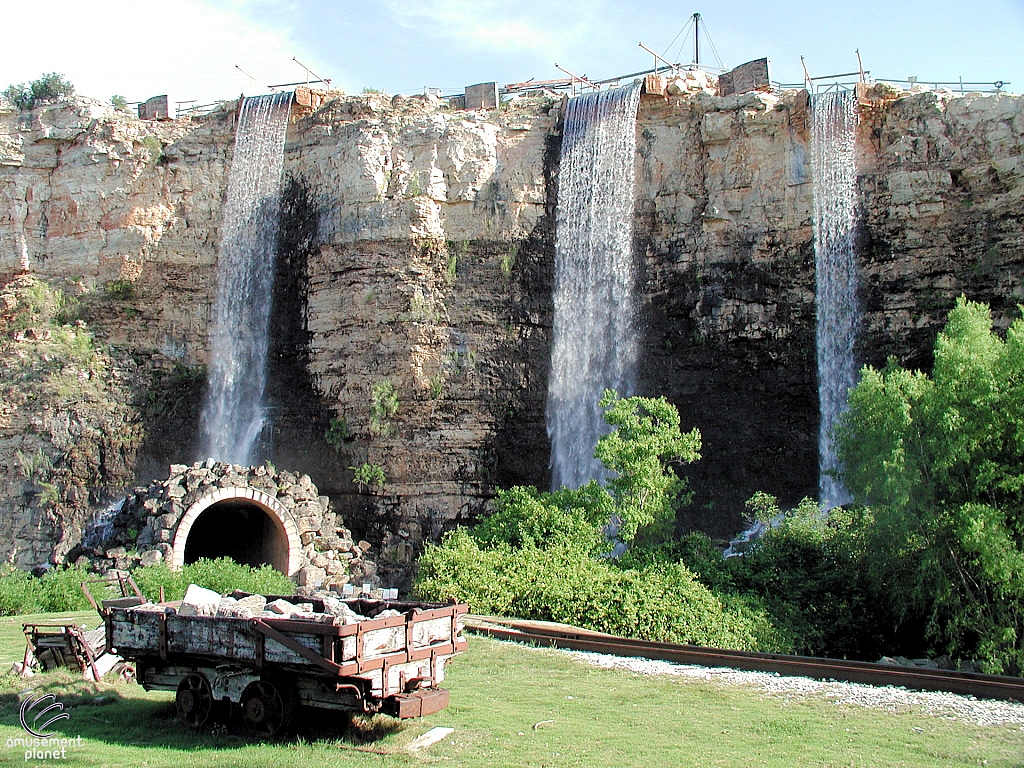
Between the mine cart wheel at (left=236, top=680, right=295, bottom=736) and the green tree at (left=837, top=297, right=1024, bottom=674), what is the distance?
10534mm

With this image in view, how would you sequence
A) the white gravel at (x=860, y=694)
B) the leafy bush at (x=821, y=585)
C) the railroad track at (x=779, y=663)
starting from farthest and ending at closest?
the leafy bush at (x=821, y=585)
the railroad track at (x=779, y=663)
the white gravel at (x=860, y=694)

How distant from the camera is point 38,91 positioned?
106 ft

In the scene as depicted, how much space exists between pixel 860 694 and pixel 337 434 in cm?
1835

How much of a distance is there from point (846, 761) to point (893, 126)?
68.7 ft

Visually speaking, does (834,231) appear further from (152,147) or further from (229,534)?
(152,147)

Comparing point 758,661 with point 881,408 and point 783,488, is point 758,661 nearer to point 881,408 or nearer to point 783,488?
point 881,408

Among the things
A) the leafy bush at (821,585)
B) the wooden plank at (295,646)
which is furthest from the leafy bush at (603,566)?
the wooden plank at (295,646)

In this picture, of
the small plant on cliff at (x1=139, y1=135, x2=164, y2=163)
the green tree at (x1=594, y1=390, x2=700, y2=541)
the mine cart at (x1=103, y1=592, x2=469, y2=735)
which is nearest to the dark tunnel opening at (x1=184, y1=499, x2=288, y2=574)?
the green tree at (x1=594, y1=390, x2=700, y2=541)

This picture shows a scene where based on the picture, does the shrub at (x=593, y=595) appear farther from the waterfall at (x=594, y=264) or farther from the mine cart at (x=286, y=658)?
the waterfall at (x=594, y=264)

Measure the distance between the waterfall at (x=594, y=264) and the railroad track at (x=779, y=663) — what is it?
1230 centimetres

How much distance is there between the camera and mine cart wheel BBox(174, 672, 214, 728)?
309 inches

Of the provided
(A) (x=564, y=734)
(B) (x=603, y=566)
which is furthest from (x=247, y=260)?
(A) (x=564, y=734)

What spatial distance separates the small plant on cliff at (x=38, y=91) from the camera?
105 ft

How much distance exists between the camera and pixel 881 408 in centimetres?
1536
